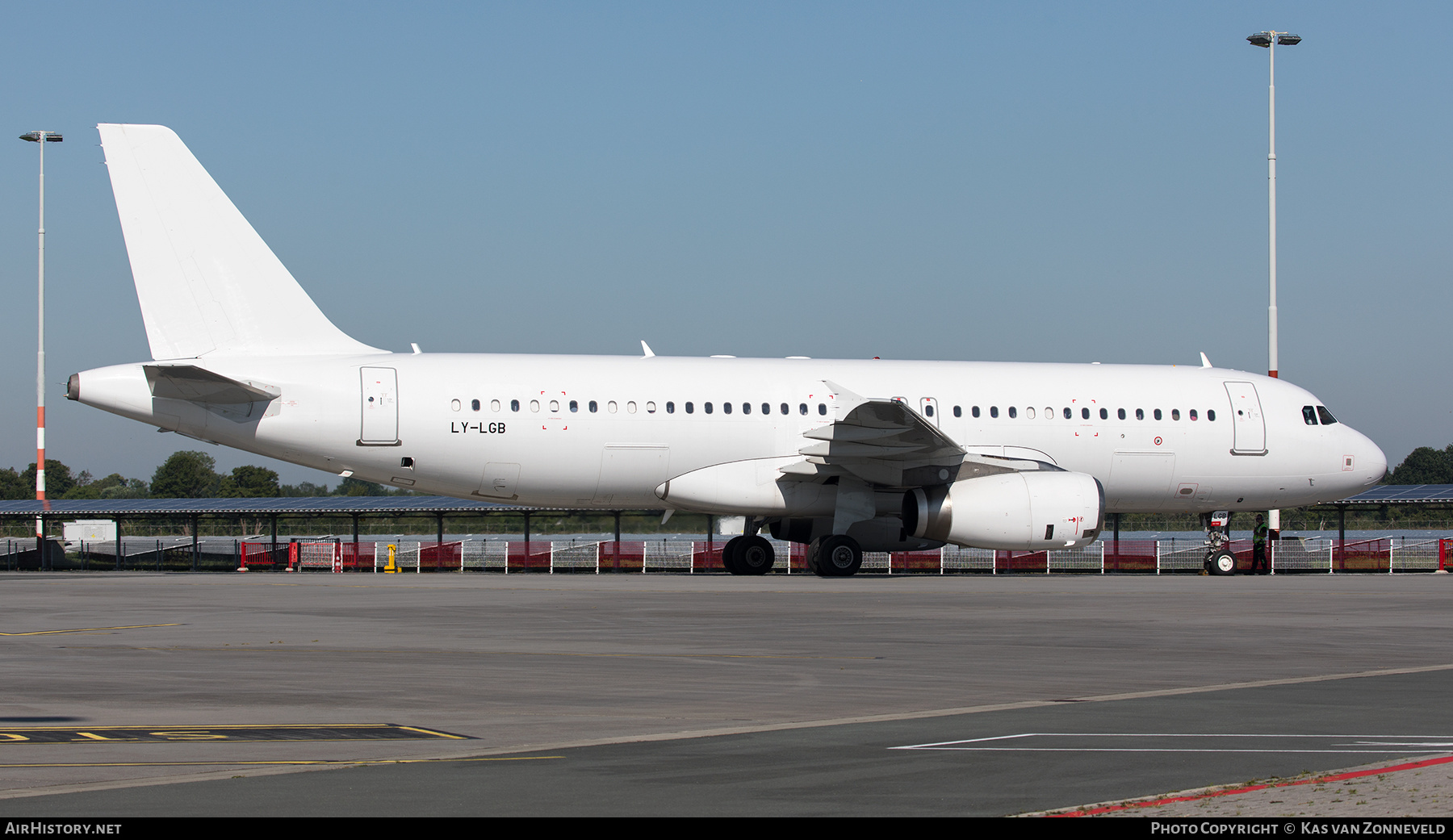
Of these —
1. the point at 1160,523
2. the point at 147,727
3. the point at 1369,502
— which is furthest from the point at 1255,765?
the point at 1160,523

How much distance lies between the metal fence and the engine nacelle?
24.4ft

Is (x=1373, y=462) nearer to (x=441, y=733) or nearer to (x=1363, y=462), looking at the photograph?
(x=1363, y=462)

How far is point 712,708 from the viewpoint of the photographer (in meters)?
9.38

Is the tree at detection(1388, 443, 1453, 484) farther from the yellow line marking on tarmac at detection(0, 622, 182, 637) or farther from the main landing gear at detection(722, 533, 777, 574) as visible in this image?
the yellow line marking on tarmac at detection(0, 622, 182, 637)

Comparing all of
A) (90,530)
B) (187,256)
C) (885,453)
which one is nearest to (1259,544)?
(885,453)

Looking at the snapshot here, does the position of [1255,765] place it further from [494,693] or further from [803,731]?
[494,693]

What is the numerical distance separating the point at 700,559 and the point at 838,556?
10.3m

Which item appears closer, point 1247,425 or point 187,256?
point 187,256

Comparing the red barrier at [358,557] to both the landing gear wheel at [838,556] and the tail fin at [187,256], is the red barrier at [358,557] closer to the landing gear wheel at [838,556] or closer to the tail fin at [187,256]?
the tail fin at [187,256]

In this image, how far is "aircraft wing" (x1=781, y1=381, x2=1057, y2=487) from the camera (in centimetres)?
2675

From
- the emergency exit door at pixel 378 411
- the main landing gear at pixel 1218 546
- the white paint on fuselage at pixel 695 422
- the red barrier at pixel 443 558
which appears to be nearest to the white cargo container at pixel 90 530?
the red barrier at pixel 443 558

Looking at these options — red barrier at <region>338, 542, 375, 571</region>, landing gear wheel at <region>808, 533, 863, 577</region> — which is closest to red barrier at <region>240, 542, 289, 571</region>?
red barrier at <region>338, 542, 375, 571</region>

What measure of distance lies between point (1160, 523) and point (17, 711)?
62.2 m
